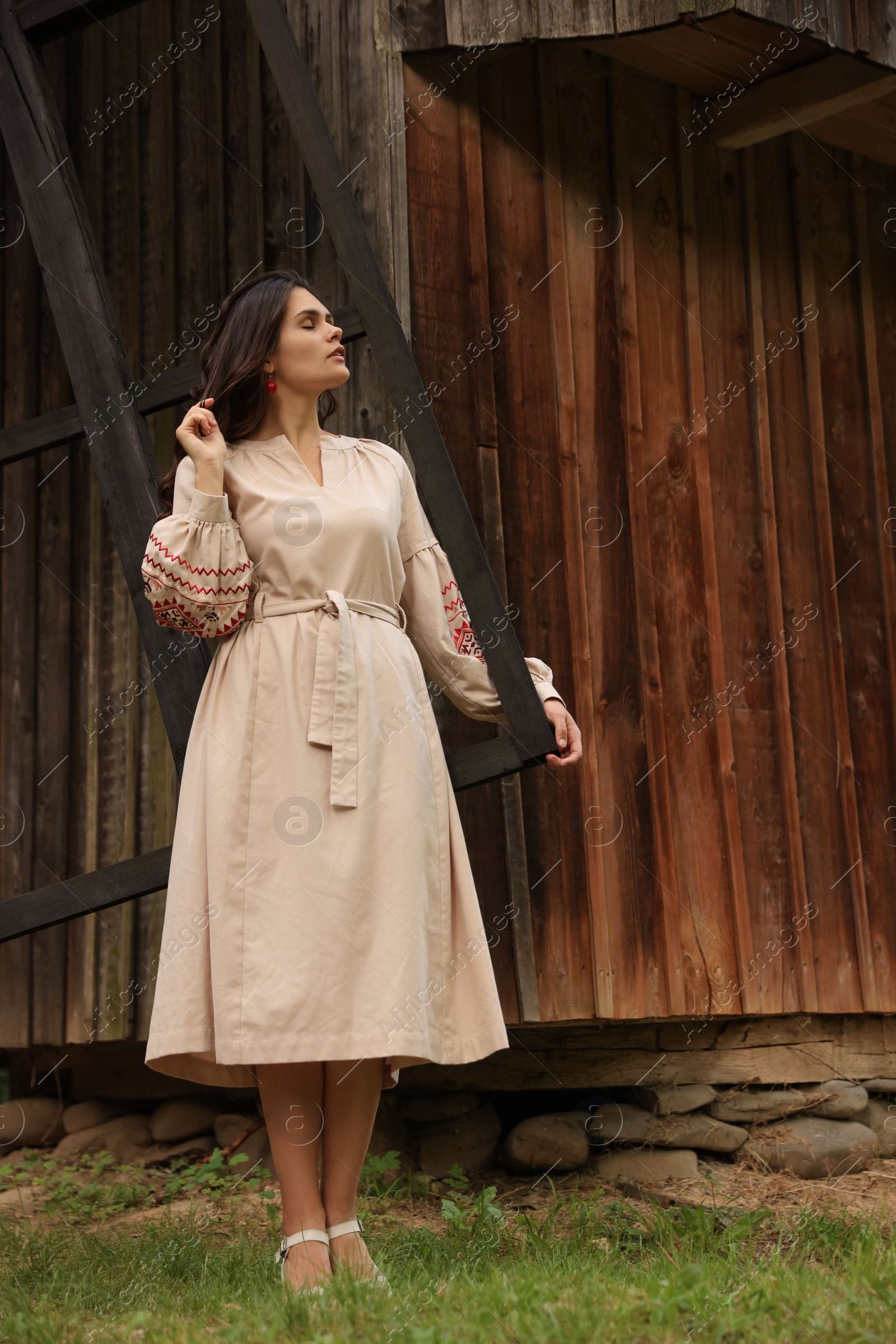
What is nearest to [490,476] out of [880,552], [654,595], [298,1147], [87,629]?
[654,595]

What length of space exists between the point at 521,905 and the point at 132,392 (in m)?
1.94

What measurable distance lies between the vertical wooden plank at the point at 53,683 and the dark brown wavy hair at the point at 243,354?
162 centimetres

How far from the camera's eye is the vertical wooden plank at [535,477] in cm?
414

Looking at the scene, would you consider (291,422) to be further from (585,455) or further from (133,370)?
(133,370)

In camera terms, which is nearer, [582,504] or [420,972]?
[420,972]

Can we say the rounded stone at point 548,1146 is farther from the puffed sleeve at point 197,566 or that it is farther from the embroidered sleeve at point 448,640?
Answer: the puffed sleeve at point 197,566

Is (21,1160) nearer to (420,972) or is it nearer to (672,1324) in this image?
(420,972)

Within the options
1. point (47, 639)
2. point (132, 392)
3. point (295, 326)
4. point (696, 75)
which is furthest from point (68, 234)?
point (696, 75)

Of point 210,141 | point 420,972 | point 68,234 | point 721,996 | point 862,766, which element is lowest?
point 721,996

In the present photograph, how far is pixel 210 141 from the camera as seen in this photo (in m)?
4.71

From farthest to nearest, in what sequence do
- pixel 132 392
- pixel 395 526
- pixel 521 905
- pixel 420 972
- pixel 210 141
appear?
pixel 210 141, pixel 521 905, pixel 132 392, pixel 395 526, pixel 420 972

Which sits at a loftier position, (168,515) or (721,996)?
(168,515)

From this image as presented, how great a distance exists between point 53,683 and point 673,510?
2401 millimetres

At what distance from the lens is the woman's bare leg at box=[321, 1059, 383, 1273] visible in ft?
9.75
